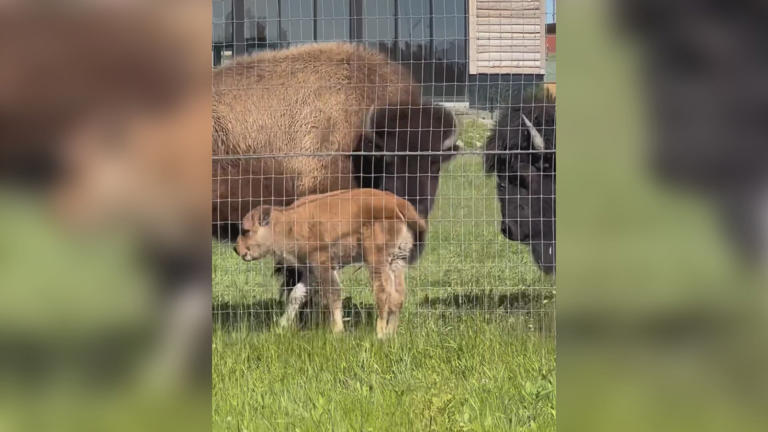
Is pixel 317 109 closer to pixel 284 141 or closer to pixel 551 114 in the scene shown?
pixel 284 141

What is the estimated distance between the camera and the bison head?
393 centimetres

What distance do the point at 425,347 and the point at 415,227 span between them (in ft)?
2.35

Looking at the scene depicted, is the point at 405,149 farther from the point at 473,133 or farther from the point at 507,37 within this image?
the point at 507,37
